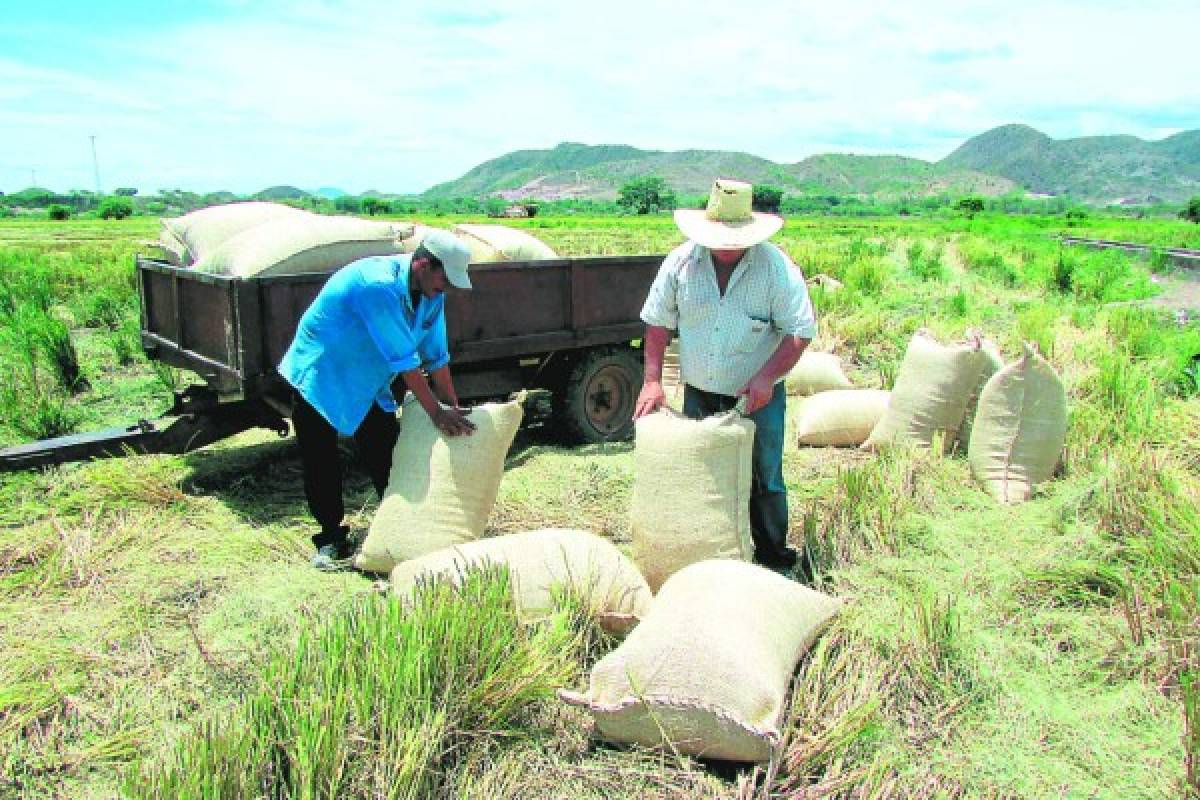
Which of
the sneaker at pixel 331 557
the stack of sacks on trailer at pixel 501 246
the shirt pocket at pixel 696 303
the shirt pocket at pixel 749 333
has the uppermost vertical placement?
the stack of sacks on trailer at pixel 501 246

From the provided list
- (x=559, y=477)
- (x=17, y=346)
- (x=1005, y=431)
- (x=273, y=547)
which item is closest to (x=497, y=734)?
(x=273, y=547)

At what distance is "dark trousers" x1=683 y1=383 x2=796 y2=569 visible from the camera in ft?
11.0

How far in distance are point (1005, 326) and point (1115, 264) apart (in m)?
6.51

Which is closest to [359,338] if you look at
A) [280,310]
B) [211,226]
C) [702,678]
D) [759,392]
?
[280,310]

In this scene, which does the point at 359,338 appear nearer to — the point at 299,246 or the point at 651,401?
the point at 299,246

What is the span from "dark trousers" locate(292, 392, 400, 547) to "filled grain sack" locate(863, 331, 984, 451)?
2589mm

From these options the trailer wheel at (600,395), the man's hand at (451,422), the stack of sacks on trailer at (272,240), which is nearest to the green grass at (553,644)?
the trailer wheel at (600,395)

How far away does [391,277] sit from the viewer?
333 cm

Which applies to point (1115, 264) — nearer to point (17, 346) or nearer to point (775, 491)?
point (775, 491)

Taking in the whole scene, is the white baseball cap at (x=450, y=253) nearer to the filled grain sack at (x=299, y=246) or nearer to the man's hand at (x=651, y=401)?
the man's hand at (x=651, y=401)

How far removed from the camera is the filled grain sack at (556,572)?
9.14ft

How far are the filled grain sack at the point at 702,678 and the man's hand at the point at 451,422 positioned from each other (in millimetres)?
1212

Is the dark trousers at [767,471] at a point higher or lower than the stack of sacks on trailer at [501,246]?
lower

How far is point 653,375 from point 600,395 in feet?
7.99
